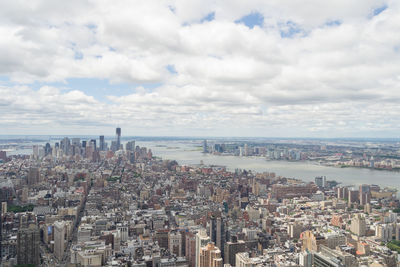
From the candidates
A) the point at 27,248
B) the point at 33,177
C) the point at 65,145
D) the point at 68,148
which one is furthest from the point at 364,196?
the point at 65,145

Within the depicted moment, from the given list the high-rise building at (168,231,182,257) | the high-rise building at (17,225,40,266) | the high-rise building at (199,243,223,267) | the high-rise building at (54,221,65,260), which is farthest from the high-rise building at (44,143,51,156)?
the high-rise building at (199,243,223,267)

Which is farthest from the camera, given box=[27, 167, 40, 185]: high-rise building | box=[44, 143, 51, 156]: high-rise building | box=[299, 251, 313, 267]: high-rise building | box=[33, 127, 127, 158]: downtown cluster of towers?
box=[44, 143, 51, 156]: high-rise building

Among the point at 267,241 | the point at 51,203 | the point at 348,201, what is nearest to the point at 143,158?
the point at 51,203

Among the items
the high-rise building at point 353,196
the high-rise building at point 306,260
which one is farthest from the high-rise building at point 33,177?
the high-rise building at point 353,196

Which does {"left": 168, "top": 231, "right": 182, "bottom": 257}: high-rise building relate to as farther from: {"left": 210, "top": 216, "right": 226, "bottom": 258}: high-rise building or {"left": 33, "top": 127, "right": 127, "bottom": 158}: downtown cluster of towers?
{"left": 33, "top": 127, "right": 127, "bottom": 158}: downtown cluster of towers

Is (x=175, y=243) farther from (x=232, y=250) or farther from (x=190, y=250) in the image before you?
(x=232, y=250)

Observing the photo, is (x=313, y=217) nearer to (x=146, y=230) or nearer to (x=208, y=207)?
(x=208, y=207)

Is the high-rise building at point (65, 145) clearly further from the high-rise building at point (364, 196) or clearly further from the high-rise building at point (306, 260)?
the high-rise building at point (306, 260)
